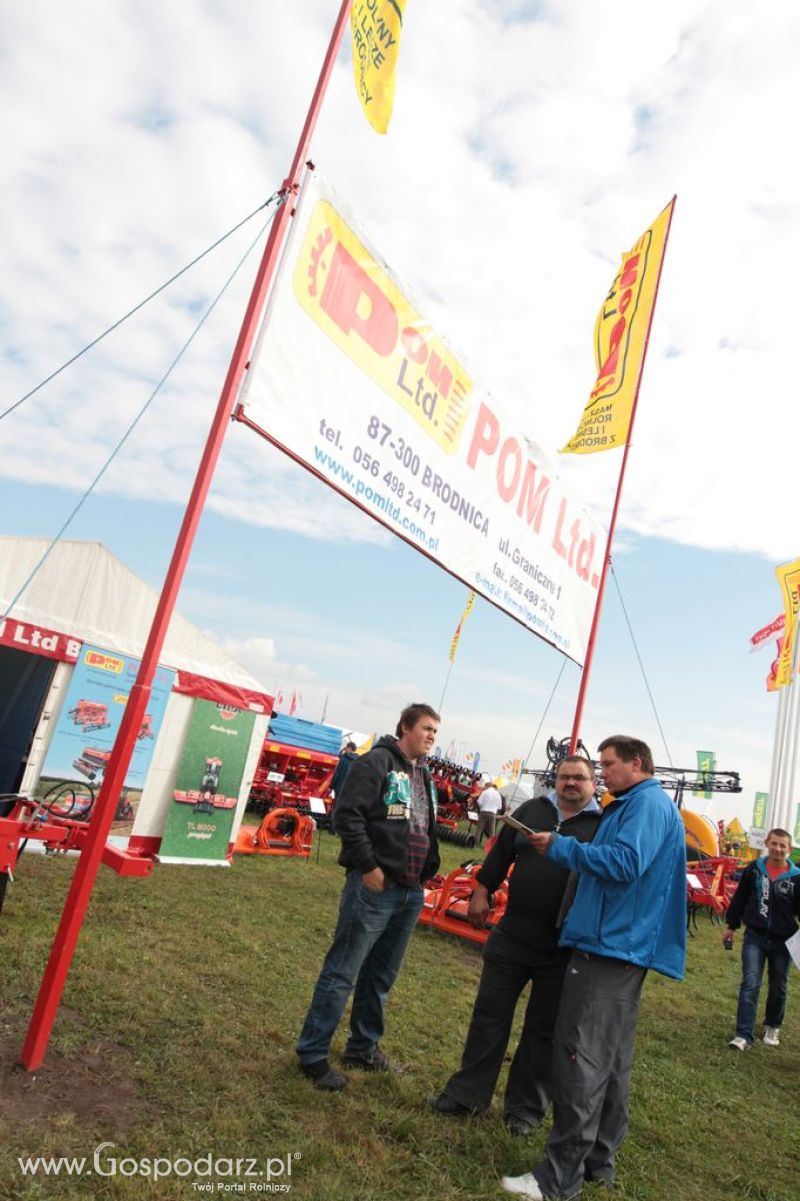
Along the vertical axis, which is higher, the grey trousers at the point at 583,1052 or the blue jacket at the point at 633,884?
the blue jacket at the point at 633,884

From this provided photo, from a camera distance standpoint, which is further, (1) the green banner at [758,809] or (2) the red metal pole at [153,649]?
(1) the green banner at [758,809]

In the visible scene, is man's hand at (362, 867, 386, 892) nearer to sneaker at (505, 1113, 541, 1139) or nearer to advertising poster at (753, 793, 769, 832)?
sneaker at (505, 1113, 541, 1139)

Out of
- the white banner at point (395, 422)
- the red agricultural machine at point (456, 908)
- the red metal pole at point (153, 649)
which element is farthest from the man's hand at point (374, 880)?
the red agricultural machine at point (456, 908)

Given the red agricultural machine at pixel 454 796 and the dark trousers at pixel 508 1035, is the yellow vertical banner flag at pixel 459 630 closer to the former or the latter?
the red agricultural machine at pixel 454 796

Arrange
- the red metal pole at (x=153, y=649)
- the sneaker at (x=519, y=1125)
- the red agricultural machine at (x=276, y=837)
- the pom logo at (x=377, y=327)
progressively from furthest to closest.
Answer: the red agricultural machine at (x=276, y=837) → the pom logo at (x=377, y=327) → the sneaker at (x=519, y=1125) → the red metal pole at (x=153, y=649)

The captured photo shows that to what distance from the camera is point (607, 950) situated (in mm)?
3264

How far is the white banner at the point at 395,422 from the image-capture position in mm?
4145

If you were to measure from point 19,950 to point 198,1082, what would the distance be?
2180 millimetres

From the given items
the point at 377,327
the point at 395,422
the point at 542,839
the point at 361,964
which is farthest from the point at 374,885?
the point at 377,327

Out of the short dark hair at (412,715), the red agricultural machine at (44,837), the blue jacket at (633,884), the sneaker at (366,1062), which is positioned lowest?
the sneaker at (366,1062)

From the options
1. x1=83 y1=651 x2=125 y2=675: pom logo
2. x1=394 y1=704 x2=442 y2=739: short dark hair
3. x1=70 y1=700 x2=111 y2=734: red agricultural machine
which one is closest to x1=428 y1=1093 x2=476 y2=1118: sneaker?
x1=394 y1=704 x2=442 y2=739: short dark hair

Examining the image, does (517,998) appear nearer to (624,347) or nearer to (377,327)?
(377,327)

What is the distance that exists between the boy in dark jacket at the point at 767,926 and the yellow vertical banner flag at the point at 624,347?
421cm

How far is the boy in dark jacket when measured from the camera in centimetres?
654
